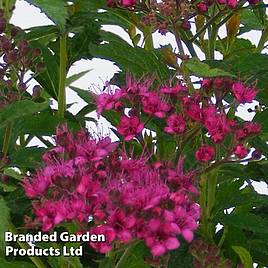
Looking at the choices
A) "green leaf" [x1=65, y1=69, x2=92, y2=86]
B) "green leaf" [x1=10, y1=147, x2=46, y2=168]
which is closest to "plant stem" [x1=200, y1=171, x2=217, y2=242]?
"green leaf" [x1=10, y1=147, x2=46, y2=168]

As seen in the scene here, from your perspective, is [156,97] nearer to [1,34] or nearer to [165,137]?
[165,137]

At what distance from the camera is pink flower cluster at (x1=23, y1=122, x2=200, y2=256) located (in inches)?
31.8

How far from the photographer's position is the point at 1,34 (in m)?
1.15

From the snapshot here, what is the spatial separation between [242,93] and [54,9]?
265 mm

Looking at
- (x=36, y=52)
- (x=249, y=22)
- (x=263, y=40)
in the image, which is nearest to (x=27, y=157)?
(x=36, y=52)

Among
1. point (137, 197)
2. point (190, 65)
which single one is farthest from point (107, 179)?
point (190, 65)

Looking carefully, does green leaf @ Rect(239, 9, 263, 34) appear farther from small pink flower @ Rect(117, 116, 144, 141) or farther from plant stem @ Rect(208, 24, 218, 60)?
small pink flower @ Rect(117, 116, 144, 141)

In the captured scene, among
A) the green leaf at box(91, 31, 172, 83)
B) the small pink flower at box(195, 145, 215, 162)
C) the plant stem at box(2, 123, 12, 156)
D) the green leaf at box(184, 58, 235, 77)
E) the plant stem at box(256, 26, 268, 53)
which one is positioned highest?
the plant stem at box(256, 26, 268, 53)

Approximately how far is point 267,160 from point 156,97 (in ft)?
1.03

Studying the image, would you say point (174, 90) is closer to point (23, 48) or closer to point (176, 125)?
point (176, 125)

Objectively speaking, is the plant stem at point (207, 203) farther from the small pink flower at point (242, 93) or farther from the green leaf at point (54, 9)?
the green leaf at point (54, 9)

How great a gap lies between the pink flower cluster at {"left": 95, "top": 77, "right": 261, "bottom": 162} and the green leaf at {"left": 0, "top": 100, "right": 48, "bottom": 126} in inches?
3.0

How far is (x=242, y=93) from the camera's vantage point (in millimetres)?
995

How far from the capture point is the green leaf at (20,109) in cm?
99
